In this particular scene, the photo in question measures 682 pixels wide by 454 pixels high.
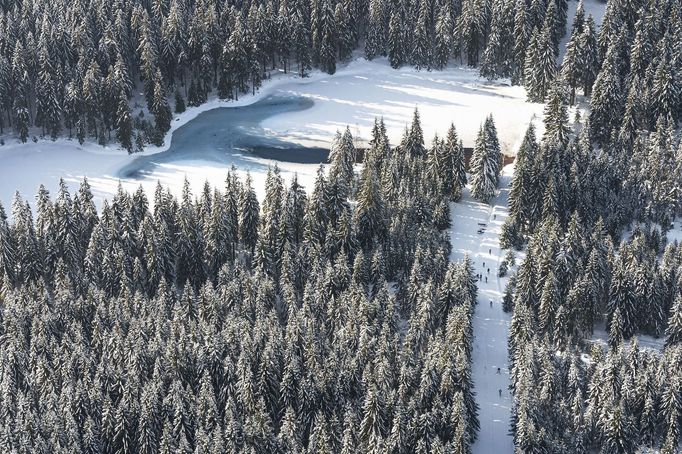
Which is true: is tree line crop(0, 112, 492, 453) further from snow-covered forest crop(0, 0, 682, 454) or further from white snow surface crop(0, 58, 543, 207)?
white snow surface crop(0, 58, 543, 207)

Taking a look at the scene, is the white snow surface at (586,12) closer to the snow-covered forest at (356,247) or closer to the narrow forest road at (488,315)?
the snow-covered forest at (356,247)

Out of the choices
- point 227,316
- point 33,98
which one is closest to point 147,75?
point 33,98

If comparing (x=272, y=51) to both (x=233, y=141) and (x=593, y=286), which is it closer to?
(x=233, y=141)

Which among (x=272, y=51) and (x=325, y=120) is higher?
(x=272, y=51)

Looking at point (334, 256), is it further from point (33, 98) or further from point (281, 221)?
point (33, 98)

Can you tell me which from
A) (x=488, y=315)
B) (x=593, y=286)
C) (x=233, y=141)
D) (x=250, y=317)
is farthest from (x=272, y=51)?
(x=593, y=286)

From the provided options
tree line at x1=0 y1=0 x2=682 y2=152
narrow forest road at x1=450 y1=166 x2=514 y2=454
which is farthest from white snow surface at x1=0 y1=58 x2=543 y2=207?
narrow forest road at x1=450 y1=166 x2=514 y2=454
